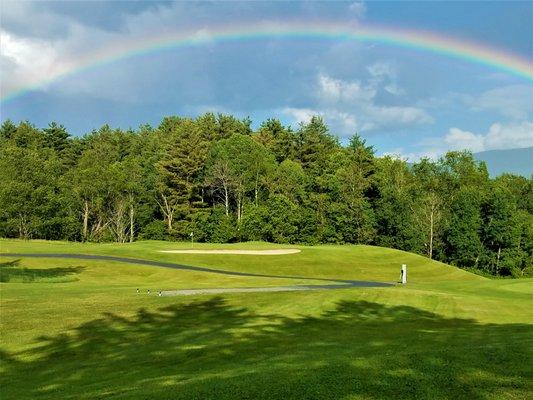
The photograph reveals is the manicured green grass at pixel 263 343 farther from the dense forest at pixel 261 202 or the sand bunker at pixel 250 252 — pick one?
the dense forest at pixel 261 202

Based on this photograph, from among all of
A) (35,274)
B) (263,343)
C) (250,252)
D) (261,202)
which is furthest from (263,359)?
(261,202)

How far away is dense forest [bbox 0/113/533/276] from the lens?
90938 millimetres

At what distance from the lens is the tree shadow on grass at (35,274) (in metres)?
36.8

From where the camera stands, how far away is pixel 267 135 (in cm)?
11488

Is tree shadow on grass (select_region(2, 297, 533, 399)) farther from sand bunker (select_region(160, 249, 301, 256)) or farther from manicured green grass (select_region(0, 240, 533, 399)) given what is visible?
sand bunker (select_region(160, 249, 301, 256))

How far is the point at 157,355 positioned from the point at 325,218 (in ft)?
266

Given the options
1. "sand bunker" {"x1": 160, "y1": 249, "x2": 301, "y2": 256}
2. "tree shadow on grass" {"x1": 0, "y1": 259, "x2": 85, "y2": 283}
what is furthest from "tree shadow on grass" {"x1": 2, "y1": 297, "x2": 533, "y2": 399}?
"sand bunker" {"x1": 160, "y1": 249, "x2": 301, "y2": 256}

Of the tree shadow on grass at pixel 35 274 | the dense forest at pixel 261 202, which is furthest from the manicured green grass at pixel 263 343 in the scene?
the dense forest at pixel 261 202

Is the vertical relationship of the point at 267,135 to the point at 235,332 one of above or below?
above

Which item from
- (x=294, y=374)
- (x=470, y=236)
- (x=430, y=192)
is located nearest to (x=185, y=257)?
(x=294, y=374)

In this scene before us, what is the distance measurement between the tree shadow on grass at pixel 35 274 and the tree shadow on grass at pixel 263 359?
18.2 metres

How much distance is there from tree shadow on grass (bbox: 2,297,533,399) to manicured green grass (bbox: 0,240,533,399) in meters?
0.04

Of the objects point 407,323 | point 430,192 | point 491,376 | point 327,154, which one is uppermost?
point 327,154

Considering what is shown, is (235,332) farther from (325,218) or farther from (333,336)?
(325,218)
